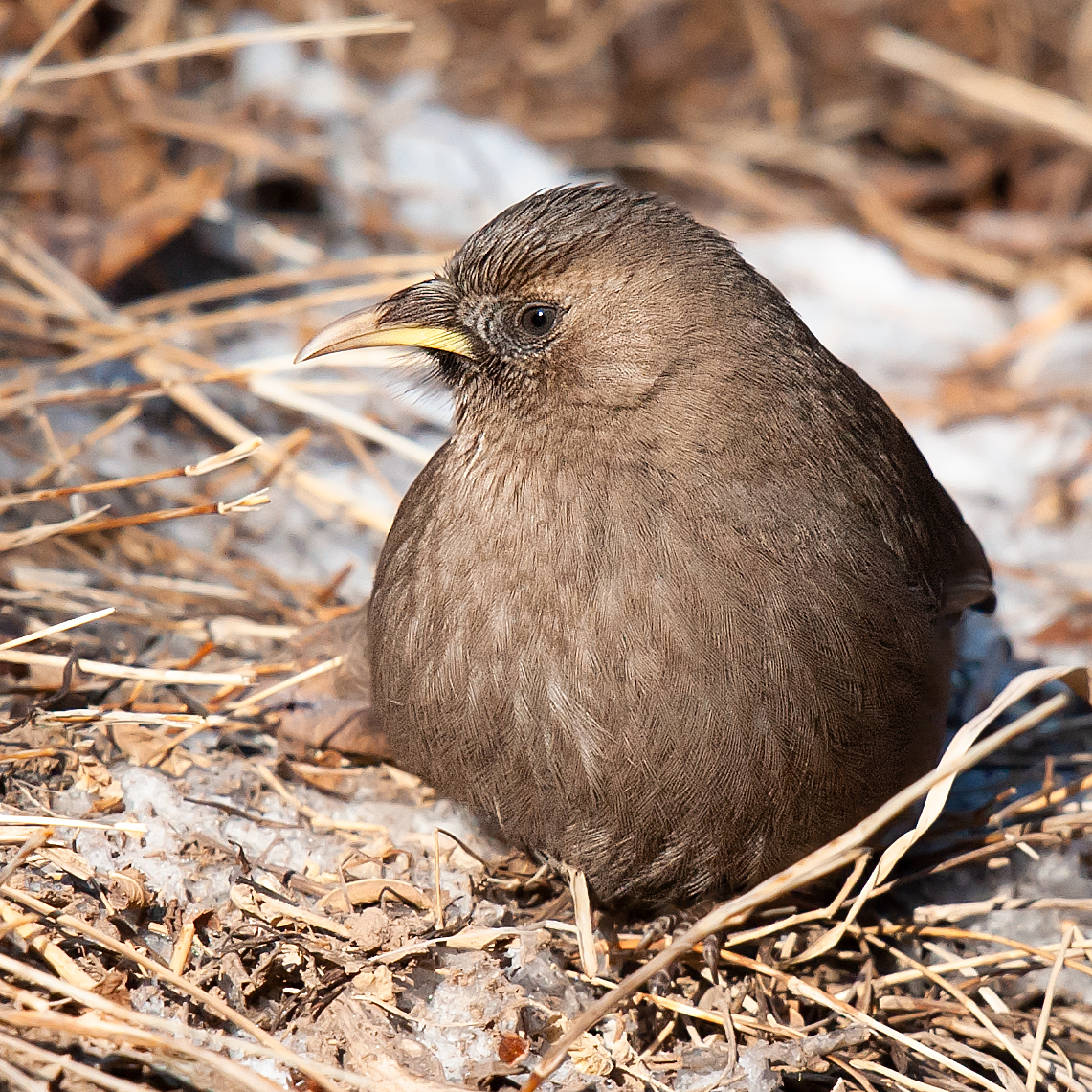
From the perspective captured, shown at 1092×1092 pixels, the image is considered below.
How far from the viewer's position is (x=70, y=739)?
2779 mm

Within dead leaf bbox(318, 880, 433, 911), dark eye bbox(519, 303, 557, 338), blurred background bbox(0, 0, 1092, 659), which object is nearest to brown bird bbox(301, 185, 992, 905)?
dark eye bbox(519, 303, 557, 338)

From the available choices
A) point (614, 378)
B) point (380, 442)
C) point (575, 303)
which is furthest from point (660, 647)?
point (380, 442)

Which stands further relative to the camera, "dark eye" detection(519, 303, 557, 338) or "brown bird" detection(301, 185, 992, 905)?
"dark eye" detection(519, 303, 557, 338)

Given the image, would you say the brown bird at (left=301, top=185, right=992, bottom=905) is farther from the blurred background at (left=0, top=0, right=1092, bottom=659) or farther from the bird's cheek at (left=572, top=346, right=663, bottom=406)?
the blurred background at (left=0, top=0, right=1092, bottom=659)

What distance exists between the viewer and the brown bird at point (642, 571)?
2.44 meters

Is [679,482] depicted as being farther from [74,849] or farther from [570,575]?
[74,849]

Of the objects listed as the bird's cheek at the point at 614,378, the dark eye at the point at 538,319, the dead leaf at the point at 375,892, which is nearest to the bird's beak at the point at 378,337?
the dark eye at the point at 538,319

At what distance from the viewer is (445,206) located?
17.4ft

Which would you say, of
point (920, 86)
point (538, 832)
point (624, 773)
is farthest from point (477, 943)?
point (920, 86)

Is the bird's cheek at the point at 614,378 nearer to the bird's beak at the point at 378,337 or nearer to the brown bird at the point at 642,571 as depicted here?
the brown bird at the point at 642,571

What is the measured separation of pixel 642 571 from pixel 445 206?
3200 millimetres

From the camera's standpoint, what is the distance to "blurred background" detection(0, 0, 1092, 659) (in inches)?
154

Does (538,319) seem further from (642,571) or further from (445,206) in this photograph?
(445,206)

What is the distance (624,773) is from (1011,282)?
3.77 m
